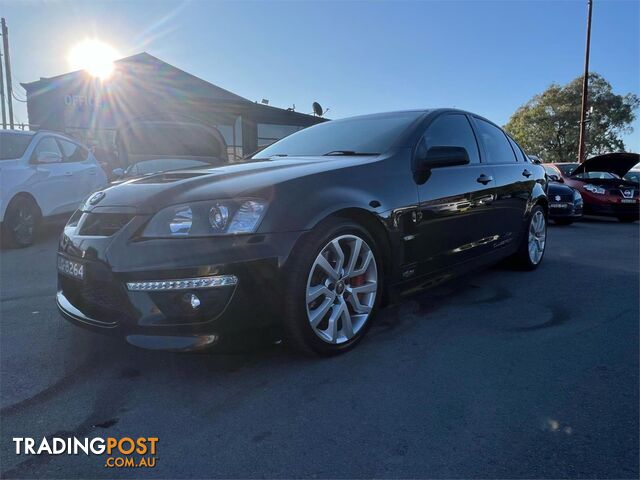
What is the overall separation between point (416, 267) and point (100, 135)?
737 inches

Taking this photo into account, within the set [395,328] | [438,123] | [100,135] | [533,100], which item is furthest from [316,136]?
[533,100]

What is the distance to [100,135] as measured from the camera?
18.9 m

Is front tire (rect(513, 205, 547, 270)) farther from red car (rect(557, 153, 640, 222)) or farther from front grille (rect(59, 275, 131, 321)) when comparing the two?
red car (rect(557, 153, 640, 222))

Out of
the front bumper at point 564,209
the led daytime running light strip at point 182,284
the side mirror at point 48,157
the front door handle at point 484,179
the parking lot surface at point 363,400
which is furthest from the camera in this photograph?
the front bumper at point 564,209

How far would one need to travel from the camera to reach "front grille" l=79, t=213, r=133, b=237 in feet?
7.94

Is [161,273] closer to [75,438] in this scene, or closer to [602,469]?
[75,438]

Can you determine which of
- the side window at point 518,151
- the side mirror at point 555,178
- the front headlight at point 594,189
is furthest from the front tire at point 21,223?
the front headlight at point 594,189

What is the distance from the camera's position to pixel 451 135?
12.4ft

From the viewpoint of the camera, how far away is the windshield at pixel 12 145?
239 inches

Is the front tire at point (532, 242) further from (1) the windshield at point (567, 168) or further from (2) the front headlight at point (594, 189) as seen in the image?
(1) the windshield at point (567, 168)

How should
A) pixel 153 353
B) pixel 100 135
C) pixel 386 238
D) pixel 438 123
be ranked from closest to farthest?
1. pixel 153 353
2. pixel 386 238
3. pixel 438 123
4. pixel 100 135

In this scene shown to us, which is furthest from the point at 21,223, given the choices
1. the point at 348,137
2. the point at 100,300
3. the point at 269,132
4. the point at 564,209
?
the point at 269,132

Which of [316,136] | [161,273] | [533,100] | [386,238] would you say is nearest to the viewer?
[161,273]

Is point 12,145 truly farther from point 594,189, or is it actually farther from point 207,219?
point 594,189
